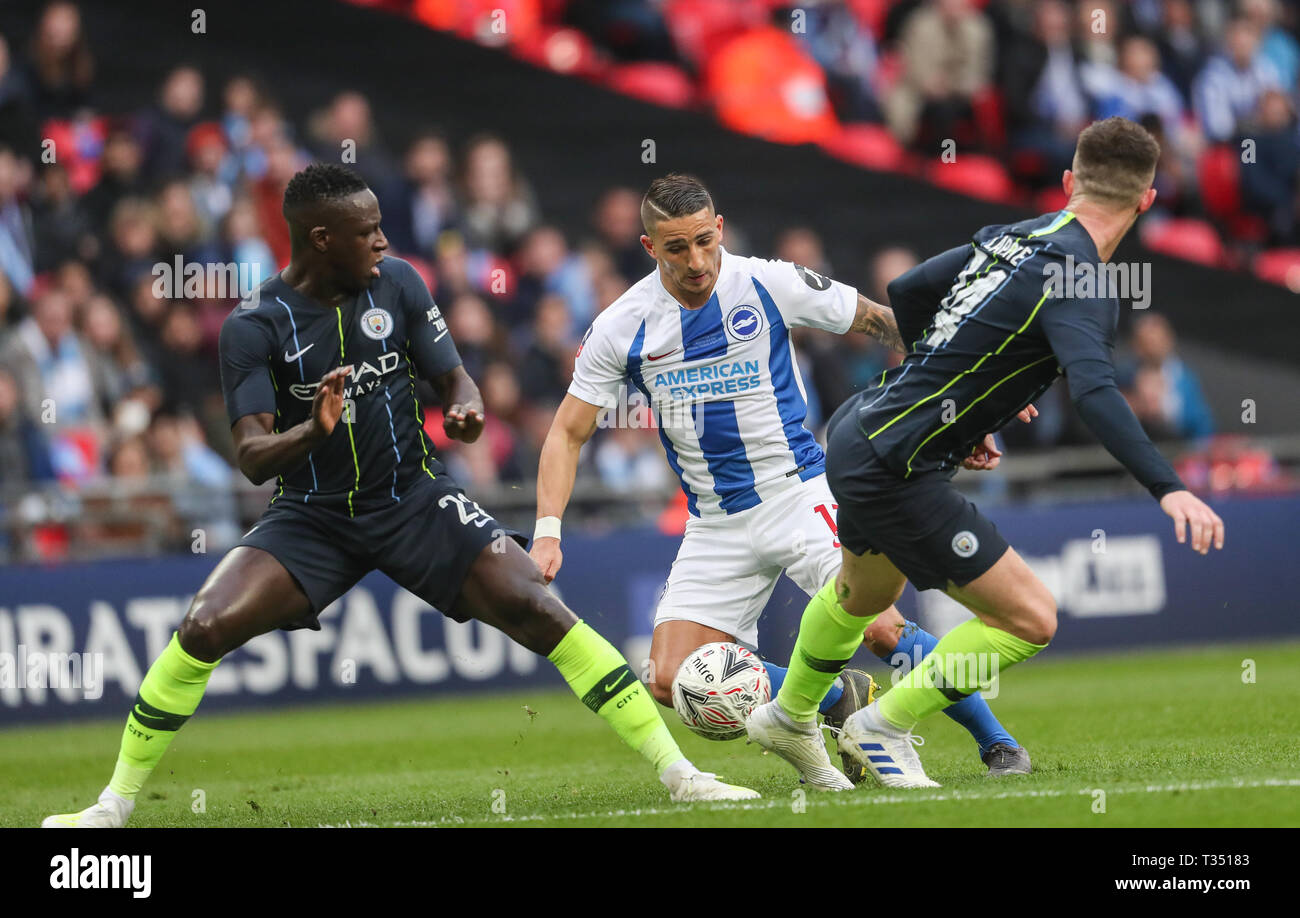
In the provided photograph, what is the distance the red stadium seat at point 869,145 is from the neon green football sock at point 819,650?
1127 centimetres

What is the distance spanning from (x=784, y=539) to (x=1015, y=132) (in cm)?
1055

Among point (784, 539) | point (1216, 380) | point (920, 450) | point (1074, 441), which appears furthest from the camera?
point (1216, 380)

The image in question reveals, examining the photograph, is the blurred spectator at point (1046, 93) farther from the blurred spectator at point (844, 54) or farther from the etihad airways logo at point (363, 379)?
the etihad airways logo at point (363, 379)

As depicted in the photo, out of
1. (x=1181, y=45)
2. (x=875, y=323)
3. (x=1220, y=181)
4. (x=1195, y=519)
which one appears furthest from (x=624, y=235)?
(x=1195, y=519)

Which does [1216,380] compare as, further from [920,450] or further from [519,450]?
[920,450]

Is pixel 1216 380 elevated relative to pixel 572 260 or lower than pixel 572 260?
lower

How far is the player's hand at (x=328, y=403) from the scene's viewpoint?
6262 millimetres

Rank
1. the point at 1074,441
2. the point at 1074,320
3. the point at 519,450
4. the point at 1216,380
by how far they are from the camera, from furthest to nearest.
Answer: the point at 1216,380 < the point at 1074,441 < the point at 519,450 < the point at 1074,320

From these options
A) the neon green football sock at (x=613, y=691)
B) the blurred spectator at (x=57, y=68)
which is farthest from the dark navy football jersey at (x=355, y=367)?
the blurred spectator at (x=57, y=68)

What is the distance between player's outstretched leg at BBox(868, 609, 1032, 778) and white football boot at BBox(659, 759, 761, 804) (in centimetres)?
87

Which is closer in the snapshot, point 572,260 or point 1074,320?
point 1074,320

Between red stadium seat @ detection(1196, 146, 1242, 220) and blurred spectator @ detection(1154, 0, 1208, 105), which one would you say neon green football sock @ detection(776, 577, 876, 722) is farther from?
blurred spectator @ detection(1154, 0, 1208, 105)

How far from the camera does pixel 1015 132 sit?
16844mm

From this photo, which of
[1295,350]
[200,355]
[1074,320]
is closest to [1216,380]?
[1295,350]
